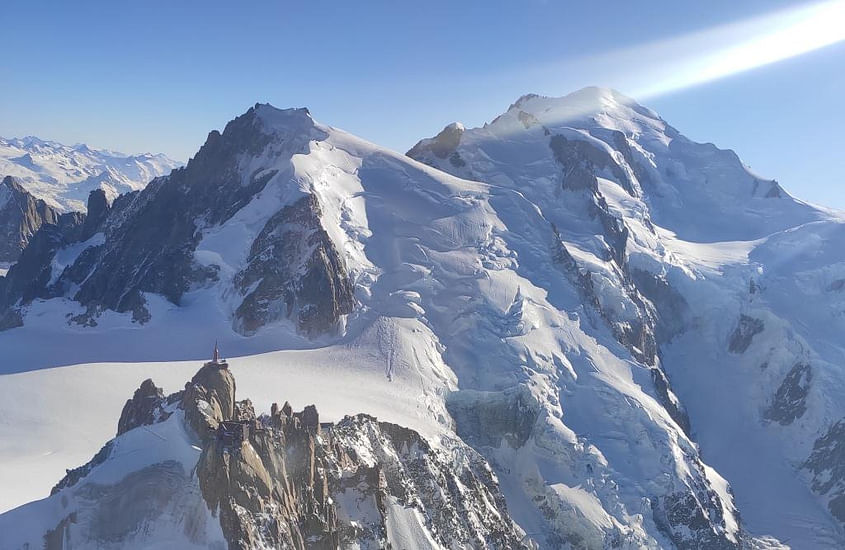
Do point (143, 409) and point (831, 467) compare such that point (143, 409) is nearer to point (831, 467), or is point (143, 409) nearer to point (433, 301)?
point (433, 301)

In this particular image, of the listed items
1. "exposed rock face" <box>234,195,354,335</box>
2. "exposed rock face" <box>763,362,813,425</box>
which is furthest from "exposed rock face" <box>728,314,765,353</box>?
"exposed rock face" <box>234,195,354,335</box>

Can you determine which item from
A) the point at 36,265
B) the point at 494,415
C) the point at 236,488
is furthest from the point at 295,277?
the point at 36,265

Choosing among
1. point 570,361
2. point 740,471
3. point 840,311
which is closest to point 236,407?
point 570,361

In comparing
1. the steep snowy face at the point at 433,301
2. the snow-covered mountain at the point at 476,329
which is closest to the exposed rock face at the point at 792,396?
the snow-covered mountain at the point at 476,329

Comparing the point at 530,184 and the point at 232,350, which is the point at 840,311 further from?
the point at 232,350

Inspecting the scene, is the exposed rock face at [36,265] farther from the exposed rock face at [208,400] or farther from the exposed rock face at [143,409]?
the exposed rock face at [208,400]

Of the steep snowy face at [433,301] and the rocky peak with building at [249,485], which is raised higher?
the steep snowy face at [433,301]
